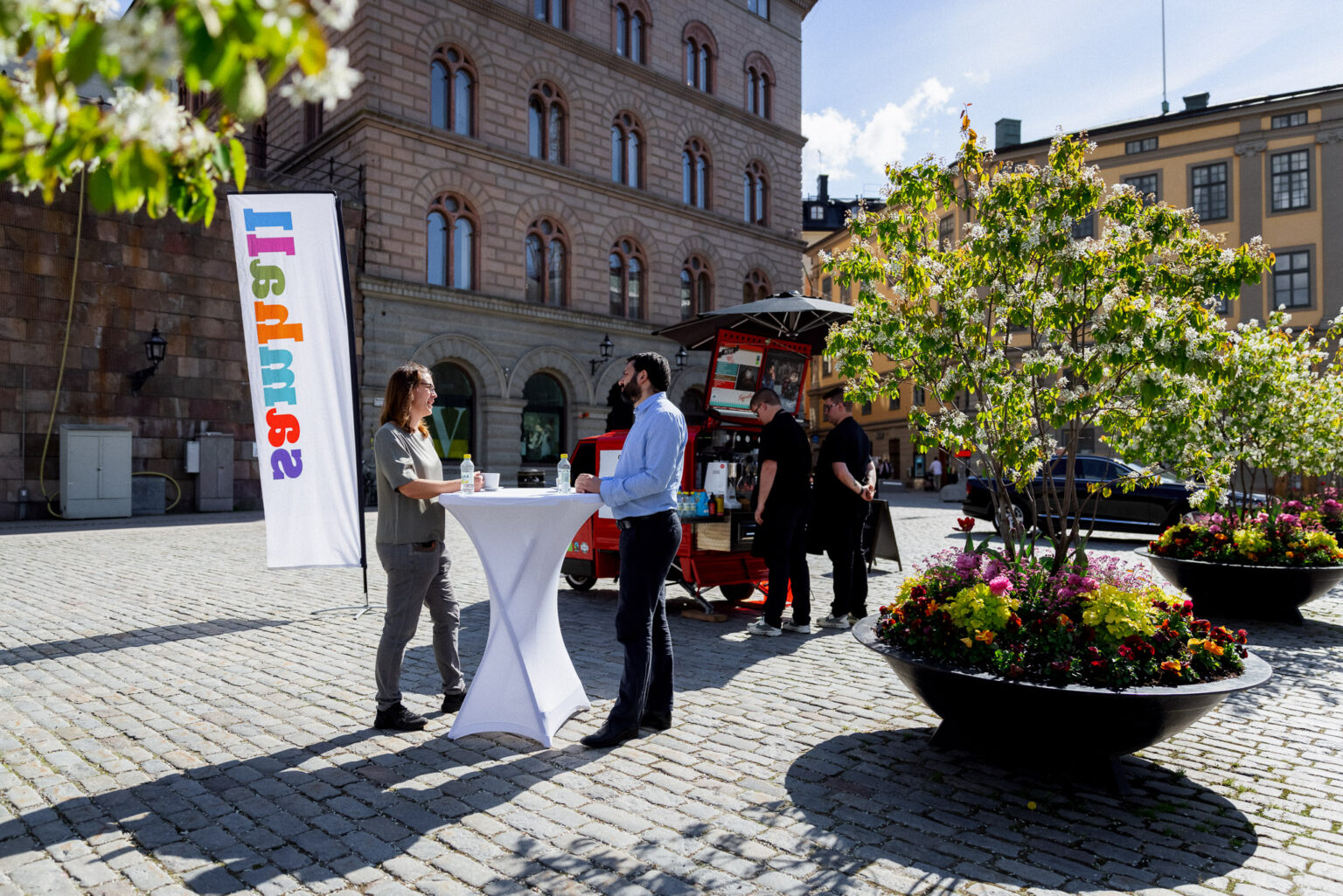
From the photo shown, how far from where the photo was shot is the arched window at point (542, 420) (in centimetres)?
2708

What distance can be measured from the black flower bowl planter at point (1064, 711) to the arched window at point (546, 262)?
24.1 meters

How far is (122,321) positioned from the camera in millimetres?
20125

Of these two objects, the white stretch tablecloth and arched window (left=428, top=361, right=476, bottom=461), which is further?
arched window (left=428, top=361, right=476, bottom=461)

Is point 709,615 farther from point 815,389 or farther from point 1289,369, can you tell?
point 815,389

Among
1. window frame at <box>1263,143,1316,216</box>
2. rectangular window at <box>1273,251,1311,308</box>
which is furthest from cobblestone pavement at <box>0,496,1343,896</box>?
window frame at <box>1263,143,1316,216</box>

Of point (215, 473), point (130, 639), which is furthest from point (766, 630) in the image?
point (215, 473)

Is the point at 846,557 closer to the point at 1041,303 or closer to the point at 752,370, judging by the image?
the point at 752,370

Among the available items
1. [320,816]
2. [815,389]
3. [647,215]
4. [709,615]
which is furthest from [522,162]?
[815,389]

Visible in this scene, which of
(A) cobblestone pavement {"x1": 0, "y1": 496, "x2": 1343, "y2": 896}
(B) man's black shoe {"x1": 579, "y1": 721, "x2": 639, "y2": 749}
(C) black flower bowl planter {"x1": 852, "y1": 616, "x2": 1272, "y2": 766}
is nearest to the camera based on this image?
(A) cobblestone pavement {"x1": 0, "y1": 496, "x2": 1343, "y2": 896}

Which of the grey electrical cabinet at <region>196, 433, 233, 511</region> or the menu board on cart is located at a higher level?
the menu board on cart

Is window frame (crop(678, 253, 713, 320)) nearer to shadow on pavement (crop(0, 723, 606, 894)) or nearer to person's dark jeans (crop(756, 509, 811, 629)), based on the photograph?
person's dark jeans (crop(756, 509, 811, 629))

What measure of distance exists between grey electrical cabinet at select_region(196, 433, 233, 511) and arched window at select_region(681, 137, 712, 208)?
675 inches

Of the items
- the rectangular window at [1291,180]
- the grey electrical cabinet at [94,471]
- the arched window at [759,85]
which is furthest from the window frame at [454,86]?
the rectangular window at [1291,180]

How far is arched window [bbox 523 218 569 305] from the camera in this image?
89.8 ft
